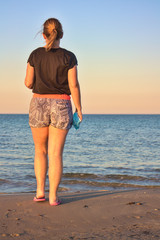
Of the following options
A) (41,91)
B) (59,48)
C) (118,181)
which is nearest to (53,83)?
(41,91)

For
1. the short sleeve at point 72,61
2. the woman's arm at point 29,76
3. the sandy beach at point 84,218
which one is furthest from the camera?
the woman's arm at point 29,76

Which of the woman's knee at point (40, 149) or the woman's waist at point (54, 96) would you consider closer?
the woman's waist at point (54, 96)

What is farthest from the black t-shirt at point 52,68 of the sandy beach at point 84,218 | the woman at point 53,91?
the sandy beach at point 84,218

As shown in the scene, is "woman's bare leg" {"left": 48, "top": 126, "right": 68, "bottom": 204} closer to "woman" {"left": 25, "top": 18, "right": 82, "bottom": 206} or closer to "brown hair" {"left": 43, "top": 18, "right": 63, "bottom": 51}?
"woman" {"left": 25, "top": 18, "right": 82, "bottom": 206}

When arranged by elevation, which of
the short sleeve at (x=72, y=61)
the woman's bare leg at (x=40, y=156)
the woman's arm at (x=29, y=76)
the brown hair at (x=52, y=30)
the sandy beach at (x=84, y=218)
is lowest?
the sandy beach at (x=84, y=218)

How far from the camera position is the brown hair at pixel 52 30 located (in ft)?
12.2

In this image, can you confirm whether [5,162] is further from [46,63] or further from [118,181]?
[46,63]

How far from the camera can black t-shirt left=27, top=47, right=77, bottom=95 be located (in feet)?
12.1

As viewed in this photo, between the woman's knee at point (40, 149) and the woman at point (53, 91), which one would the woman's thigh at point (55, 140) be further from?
the woman's knee at point (40, 149)

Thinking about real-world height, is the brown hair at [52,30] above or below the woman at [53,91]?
above

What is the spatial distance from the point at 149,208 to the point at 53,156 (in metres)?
1.26

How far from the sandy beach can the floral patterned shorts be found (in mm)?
955

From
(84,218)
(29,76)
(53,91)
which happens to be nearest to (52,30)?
(29,76)

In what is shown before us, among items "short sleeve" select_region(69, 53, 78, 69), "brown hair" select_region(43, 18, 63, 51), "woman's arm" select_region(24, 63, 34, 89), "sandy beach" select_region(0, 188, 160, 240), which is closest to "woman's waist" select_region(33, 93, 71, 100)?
"woman's arm" select_region(24, 63, 34, 89)
